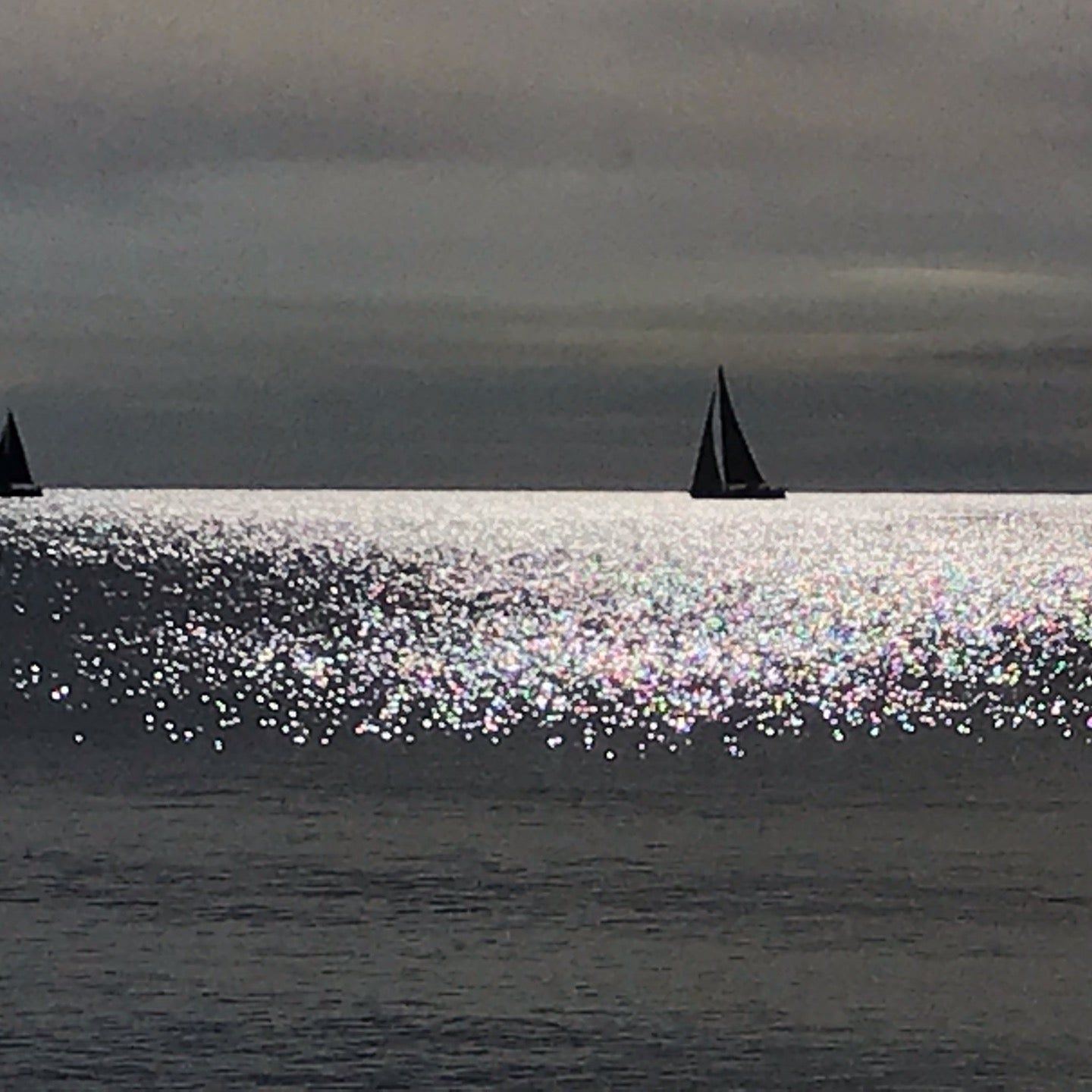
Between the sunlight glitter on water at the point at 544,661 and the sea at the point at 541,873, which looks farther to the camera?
the sunlight glitter on water at the point at 544,661

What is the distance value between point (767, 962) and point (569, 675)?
50.9 meters

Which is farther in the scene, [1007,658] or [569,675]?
[1007,658]

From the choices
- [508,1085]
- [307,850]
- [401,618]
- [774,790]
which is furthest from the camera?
[401,618]

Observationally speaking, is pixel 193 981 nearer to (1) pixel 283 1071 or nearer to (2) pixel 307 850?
(1) pixel 283 1071

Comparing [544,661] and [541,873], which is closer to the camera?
[541,873]

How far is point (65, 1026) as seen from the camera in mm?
31672

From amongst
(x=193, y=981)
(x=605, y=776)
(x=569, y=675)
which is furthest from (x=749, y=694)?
(x=193, y=981)

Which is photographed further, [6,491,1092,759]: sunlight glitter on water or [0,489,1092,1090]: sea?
[6,491,1092,759]: sunlight glitter on water

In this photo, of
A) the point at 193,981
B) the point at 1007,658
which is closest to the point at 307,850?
the point at 193,981

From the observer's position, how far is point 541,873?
139 feet

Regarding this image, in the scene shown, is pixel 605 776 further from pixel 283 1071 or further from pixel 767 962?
pixel 283 1071

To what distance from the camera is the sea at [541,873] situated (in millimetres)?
31219

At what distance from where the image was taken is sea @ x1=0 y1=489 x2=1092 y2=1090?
31.2 m

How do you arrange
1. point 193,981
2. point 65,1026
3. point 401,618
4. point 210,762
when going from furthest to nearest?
1. point 401,618
2. point 210,762
3. point 193,981
4. point 65,1026
